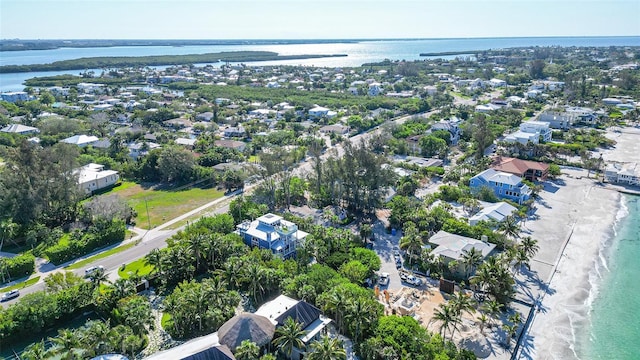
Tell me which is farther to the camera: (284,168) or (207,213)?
(284,168)

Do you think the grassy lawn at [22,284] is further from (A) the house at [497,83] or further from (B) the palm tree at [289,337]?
(A) the house at [497,83]

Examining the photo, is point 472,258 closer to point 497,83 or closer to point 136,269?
point 136,269

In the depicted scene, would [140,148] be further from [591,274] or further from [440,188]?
[591,274]

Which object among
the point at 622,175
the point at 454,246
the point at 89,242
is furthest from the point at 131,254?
the point at 622,175

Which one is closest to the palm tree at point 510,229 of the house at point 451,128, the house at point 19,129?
the house at point 451,128

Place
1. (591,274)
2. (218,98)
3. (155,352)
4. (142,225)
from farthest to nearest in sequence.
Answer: (218,98) → (142,225) → (591,274) → (155,352)

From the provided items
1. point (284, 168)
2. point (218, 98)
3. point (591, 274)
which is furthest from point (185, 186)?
point (218, 98)

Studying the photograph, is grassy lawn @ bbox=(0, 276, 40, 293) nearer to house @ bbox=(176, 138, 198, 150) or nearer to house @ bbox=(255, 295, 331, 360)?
house @ bbox=(255, 295, 331, 360)
